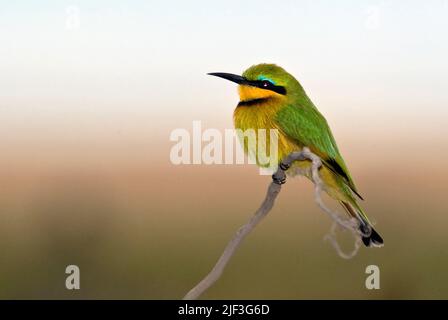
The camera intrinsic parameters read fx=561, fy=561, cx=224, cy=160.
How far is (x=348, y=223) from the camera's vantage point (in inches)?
62.6

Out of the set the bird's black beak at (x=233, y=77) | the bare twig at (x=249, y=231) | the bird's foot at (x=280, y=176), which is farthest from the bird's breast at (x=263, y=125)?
the bare twig at (x=249, y=231)

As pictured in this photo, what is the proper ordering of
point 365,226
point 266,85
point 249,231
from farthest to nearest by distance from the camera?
point 266,85 < point 365,226 < point 249,231

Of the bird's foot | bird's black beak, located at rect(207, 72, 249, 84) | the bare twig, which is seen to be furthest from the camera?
bird's black beak, located at rect(207, 72, 249, 84)

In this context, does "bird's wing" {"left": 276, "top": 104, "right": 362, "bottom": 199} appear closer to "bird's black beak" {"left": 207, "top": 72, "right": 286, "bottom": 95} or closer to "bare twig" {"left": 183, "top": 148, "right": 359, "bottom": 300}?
"bird's black beak" {"left": 207, "top": 72, "right": 286, "bottom": 95}

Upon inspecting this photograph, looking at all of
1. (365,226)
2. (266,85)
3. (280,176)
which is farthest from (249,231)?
(266,85)

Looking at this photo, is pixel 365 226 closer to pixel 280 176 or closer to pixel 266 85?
pixel 280 176

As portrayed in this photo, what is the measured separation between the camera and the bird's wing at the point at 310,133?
105 inches

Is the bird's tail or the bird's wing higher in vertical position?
the bird's wing

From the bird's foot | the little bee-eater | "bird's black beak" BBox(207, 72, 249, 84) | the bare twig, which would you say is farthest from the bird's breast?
the bare twig

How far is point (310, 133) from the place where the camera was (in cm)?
272

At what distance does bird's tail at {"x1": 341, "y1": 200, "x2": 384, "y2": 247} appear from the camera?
8.45 feet

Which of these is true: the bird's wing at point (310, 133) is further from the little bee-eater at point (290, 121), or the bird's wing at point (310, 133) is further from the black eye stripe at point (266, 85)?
the black eye stripe at point (266, 85)

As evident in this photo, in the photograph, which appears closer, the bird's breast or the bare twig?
the bare twig

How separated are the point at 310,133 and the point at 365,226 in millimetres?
512
